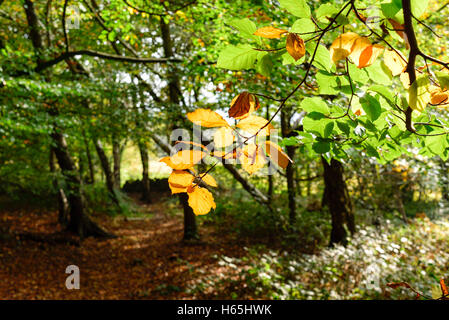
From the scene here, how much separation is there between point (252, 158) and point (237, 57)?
23cm

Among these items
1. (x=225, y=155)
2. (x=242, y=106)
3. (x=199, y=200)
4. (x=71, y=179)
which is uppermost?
(x=242, y=106)

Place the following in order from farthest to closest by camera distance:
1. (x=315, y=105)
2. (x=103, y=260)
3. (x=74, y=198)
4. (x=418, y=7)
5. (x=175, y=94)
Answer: (x=74, y=198)
(x=175, y=94)
(x=103, y=260)
(x=315, y=105)
(x=418, y=7)

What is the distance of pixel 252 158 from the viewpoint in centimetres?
70

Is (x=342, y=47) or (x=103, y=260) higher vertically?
(x=342, y=47)

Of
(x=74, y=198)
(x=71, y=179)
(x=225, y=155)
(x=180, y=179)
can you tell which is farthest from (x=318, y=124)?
(x=74, y=198)

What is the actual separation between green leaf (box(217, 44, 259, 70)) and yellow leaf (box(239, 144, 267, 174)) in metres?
0.19

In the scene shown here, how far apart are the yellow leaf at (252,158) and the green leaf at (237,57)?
0.19m

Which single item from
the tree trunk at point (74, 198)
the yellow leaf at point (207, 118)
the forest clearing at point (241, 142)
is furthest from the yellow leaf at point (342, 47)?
the tree trunk at point (74, 198)

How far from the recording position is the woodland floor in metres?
6.58

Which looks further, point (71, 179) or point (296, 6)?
point (71, 179)

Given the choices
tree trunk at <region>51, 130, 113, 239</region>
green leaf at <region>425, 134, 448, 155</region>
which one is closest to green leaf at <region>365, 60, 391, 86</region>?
green leaf at <region>425, 134, 448, 155</region>

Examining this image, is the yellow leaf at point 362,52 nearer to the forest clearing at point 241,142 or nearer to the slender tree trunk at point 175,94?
the forest clearing at point 241,142

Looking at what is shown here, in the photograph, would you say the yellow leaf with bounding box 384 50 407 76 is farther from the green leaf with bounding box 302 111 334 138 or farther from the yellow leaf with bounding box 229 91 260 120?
the yellow leaf with bounding box 229 91 260 120

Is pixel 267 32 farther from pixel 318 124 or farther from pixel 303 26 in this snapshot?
pixel 318 124
